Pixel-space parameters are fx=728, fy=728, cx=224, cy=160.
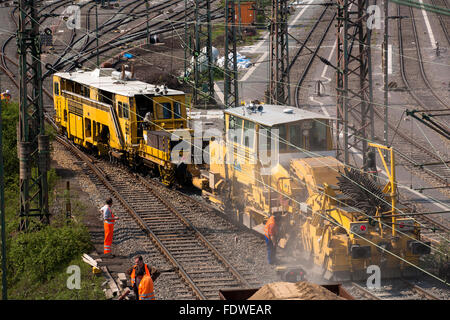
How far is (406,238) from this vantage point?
Result: 50.8 feet

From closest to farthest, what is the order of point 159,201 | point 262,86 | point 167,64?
point 159,201
point 262,86
point 167,64

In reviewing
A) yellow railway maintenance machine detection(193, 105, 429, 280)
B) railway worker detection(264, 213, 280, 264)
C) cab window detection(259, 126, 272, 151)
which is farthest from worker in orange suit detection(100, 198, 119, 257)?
cab window detection(259, 126, 272, 151)

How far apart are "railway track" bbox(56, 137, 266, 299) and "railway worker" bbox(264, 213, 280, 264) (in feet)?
2.39

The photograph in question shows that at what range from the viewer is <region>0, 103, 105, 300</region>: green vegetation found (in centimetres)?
1501

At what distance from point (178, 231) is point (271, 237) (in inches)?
165

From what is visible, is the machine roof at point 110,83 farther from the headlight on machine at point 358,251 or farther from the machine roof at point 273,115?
the headlight on machine at point 358,251

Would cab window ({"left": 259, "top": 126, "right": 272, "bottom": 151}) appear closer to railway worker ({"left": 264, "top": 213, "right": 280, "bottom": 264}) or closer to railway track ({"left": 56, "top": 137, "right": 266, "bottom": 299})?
railway worker ({"left": 264, "top": 213, "right": 280, "bottom": 264})

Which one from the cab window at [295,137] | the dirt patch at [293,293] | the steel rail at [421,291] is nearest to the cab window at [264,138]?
the cab window at [295,137]

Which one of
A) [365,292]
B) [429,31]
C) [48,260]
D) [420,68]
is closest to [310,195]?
[365,292]

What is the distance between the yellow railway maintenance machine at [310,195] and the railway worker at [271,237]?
54 centimetres

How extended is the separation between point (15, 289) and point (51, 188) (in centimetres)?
772
